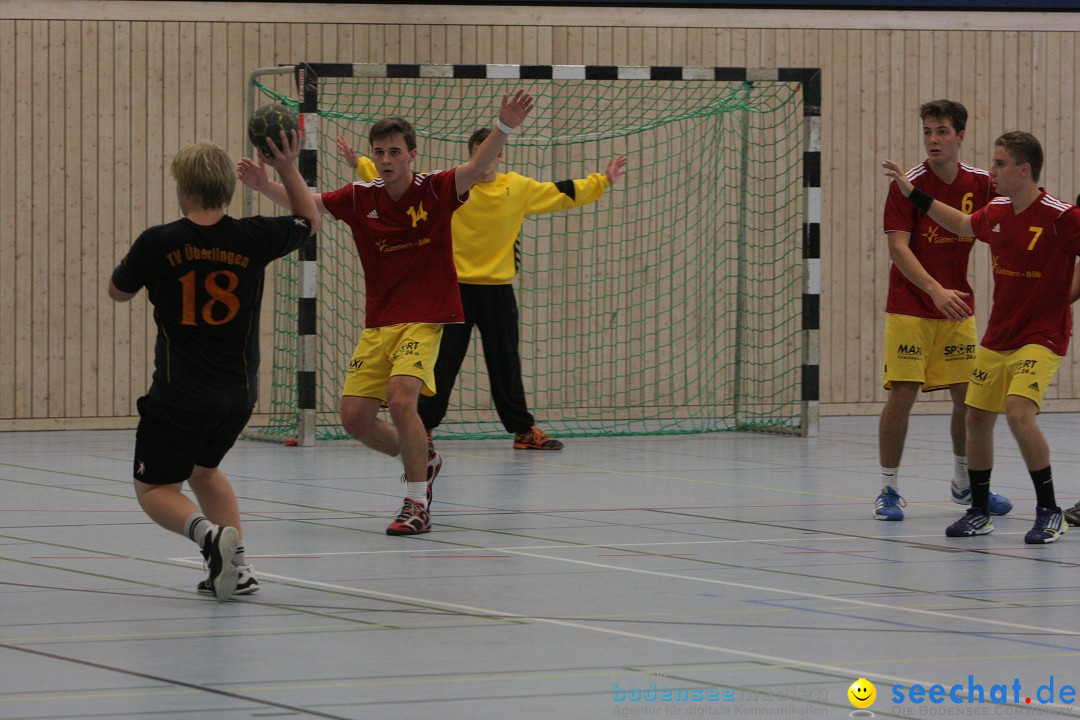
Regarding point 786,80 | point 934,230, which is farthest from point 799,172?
point 934,230

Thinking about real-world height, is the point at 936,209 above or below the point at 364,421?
above

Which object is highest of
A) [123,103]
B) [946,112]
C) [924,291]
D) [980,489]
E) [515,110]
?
[123,103]

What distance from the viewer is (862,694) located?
13.7 feet

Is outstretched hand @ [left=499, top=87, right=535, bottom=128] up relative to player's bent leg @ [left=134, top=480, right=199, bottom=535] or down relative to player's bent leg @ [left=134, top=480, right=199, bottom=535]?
up

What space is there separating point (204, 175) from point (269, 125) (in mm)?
894

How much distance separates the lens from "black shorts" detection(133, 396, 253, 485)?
5820 mm

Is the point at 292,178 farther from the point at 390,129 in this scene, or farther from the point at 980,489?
the point at 980,489

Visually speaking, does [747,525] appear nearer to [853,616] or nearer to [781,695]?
[853,616]

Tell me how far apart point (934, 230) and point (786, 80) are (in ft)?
16.7

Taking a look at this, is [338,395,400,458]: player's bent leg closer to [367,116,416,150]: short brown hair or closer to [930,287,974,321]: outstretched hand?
[367,116,416,150]: short brown hair

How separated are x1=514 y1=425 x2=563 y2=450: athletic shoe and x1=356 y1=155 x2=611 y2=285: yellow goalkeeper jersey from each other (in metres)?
1.25

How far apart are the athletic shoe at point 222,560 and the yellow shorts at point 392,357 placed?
2113 mm

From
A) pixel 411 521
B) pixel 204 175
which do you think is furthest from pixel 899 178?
pixel 204 175

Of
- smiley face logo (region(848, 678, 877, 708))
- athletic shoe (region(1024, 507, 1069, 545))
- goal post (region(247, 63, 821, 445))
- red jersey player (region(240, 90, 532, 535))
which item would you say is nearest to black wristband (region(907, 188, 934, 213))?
athletic shoe (region(1024, 507, 1069, 545))
